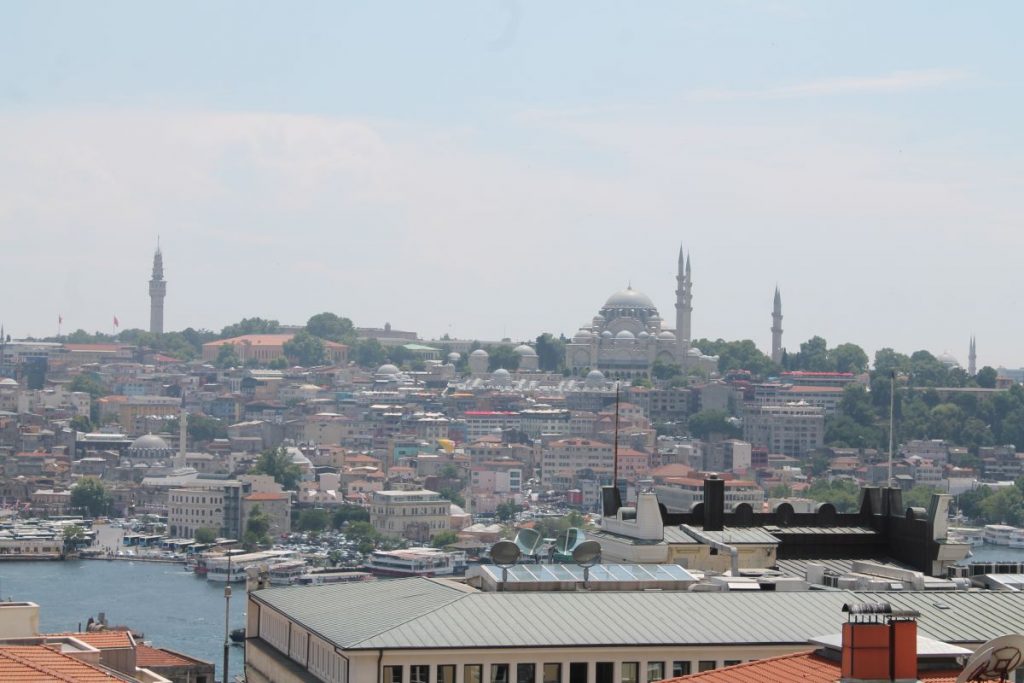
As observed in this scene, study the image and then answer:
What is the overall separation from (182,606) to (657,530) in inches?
1534

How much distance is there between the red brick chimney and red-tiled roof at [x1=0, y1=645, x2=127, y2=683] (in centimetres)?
292

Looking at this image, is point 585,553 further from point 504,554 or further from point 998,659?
point 998,659

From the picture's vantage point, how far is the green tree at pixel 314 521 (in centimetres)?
7500

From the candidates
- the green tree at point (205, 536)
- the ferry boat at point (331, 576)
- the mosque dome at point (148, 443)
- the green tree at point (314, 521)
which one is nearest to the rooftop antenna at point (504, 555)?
the ferry boat at point (331, 576)

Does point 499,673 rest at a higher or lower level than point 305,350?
lower

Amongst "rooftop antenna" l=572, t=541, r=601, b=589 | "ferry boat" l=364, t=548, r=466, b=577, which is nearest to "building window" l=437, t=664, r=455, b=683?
"rooftop antenna" l=572, t=541, r=601, b=589

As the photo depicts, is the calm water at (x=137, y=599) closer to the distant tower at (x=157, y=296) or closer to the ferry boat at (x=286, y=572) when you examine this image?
the ferry boat at (x=286, y=572)

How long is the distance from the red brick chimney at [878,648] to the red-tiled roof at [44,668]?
9.59 feet

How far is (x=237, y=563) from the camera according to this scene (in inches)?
Answer: 2442

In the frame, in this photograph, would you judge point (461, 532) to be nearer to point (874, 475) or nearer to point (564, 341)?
point (874, 475)

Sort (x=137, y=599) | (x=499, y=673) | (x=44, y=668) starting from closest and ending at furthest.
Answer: (x=44, y=668)
(x=499, y=673)
(x=137, y=599)

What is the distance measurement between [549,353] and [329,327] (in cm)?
1685

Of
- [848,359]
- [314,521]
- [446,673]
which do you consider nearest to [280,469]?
[314,521]

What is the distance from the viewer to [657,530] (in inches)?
543
